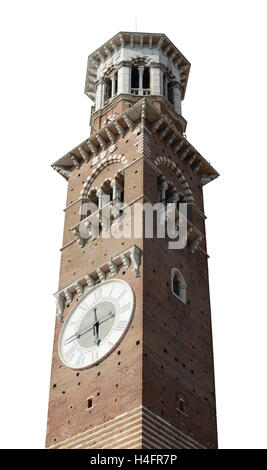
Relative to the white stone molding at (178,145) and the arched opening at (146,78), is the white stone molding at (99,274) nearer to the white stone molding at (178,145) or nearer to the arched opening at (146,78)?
the white stone molding at (178,145)

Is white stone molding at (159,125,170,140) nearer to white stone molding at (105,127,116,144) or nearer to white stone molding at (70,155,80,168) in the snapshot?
white stone molding at (105,127,116,144)

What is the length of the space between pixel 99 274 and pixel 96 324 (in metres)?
1.73

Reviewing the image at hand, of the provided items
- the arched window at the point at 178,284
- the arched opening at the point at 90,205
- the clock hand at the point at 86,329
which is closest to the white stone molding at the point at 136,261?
the clock hand at the point at 86,329

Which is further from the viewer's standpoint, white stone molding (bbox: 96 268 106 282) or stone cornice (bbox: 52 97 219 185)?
stone cornice (bbox: 52 97 219 185)

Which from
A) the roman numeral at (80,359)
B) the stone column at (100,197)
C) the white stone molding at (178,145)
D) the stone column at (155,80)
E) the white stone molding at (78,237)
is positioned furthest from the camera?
the stone column at (155,80)

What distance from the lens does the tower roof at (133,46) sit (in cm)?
3238

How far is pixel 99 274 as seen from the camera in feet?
80.9

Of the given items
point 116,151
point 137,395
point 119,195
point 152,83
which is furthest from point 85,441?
point 152,83

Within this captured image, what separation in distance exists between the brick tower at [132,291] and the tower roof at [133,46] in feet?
2.04

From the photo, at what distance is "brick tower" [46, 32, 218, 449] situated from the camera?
2148cm

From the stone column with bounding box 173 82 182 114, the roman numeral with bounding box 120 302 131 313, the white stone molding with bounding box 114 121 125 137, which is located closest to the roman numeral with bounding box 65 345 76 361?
the roman numeral with bounding box 120 302 131 313

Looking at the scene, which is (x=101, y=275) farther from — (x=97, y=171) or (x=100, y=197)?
(x=97, y=171)

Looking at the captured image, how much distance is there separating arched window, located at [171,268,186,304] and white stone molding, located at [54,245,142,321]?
1.67 metres
